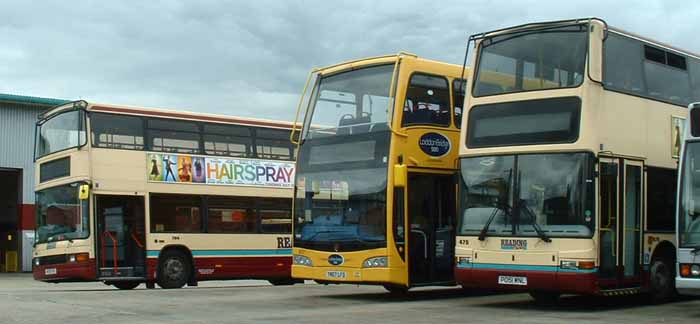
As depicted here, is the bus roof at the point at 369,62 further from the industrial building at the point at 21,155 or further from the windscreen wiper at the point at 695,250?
the industrial building at the point at 21,155

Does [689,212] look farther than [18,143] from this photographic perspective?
No

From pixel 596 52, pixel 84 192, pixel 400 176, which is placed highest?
pixel 596 52

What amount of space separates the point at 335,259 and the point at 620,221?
16.3ft

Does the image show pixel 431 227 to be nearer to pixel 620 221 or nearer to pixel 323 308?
pixel 323 308

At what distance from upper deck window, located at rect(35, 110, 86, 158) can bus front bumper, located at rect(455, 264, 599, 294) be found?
10.1m

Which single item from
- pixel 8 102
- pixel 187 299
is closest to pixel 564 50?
pixel 187 299

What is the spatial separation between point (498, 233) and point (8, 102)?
30.2 m

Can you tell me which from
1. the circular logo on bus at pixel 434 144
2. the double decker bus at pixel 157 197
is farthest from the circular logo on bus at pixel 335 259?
the double decker bus at pixel 157 197

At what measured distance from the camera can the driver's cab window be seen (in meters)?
16.5

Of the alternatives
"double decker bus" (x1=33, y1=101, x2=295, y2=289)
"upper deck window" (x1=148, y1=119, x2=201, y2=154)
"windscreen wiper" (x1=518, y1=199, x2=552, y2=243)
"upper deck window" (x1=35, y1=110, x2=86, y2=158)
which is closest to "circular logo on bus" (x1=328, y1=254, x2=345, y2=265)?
"windscreen wiper" (x1=518, y1=199, x2=552, y2=243)

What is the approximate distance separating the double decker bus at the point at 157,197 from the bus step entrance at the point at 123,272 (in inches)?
1.1

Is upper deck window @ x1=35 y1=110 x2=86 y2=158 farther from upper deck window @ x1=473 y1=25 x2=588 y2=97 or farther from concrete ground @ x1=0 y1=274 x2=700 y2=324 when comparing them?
upper deck window @ x1=473 y1=25 x2=588 y2=97

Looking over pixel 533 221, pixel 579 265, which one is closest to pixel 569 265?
pixel 579 265

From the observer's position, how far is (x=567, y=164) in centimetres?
1427
